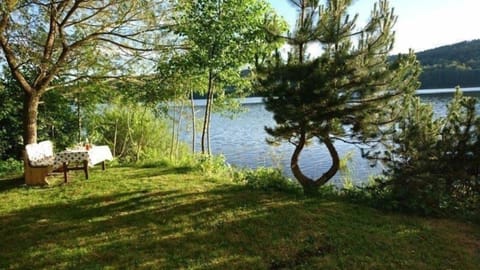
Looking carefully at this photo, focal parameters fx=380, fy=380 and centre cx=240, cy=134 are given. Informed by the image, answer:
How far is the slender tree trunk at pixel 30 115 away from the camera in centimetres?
645

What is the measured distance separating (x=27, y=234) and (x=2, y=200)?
67.7 inches

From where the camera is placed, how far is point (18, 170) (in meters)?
7.61

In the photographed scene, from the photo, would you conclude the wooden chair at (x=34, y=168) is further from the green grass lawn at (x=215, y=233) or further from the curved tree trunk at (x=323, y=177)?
the curved tree trunk at (x=323, y=177)

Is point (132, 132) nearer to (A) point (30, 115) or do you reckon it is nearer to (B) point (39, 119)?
(B) point (39, 119)

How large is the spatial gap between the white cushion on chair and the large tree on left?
0.30m

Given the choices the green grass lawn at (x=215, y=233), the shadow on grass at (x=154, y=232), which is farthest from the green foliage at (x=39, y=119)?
the shadow on grass at (x=154, y=232)

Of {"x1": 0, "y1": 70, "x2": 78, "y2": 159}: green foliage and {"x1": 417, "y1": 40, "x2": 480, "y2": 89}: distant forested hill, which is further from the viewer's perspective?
{"x1": 417, "y1": 40, "x2": 480, "y2": 89}: distant forested hill

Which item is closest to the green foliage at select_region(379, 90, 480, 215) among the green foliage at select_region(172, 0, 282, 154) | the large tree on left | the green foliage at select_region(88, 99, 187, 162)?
the green foliage at select_region(172, 0, 282, 154)

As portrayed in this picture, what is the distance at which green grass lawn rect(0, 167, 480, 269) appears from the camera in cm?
330

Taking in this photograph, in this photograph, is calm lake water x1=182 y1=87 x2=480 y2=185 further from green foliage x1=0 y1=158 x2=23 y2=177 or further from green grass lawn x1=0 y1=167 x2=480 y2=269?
green foliage x1=0 y1=158 x2=23 y2=177

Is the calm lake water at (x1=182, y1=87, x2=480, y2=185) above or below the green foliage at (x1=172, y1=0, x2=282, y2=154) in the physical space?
below

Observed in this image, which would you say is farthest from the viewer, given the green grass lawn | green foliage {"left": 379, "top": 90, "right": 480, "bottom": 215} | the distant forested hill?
the distant forested hill

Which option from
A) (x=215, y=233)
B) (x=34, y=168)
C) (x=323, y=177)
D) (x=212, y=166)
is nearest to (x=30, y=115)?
(x=34, y=168)

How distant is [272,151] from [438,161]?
616 centimetres
